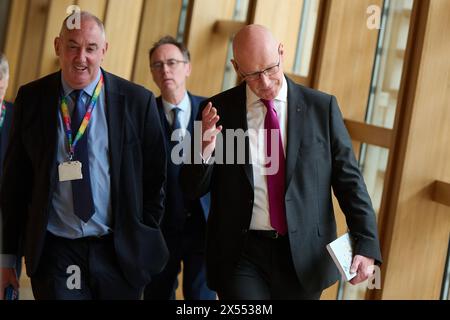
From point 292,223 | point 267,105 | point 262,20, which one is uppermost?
point 262,20

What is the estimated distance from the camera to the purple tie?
368cm

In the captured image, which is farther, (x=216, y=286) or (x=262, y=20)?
(x=262, y=20)

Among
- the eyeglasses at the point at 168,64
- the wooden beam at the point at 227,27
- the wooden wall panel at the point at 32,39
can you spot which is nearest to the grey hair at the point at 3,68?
the eyeglasses at the point at 168,64

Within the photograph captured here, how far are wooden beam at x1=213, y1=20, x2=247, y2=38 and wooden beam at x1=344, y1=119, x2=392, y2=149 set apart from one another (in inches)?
88.3

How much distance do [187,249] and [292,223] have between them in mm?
1831

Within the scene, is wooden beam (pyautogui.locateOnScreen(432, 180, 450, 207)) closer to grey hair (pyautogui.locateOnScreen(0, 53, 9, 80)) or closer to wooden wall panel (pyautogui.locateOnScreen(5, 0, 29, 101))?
grey hair (pyautogui.locateOnScreen(0, 53, 9, 80))

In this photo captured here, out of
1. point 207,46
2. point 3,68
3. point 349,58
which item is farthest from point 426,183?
point 207,46

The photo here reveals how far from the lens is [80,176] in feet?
12.3

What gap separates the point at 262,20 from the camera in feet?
21.0

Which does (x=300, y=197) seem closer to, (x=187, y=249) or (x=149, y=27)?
(x=187, y=249)

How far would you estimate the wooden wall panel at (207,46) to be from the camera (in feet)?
25.0

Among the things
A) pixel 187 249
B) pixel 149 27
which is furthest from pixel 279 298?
pixel 149 27
